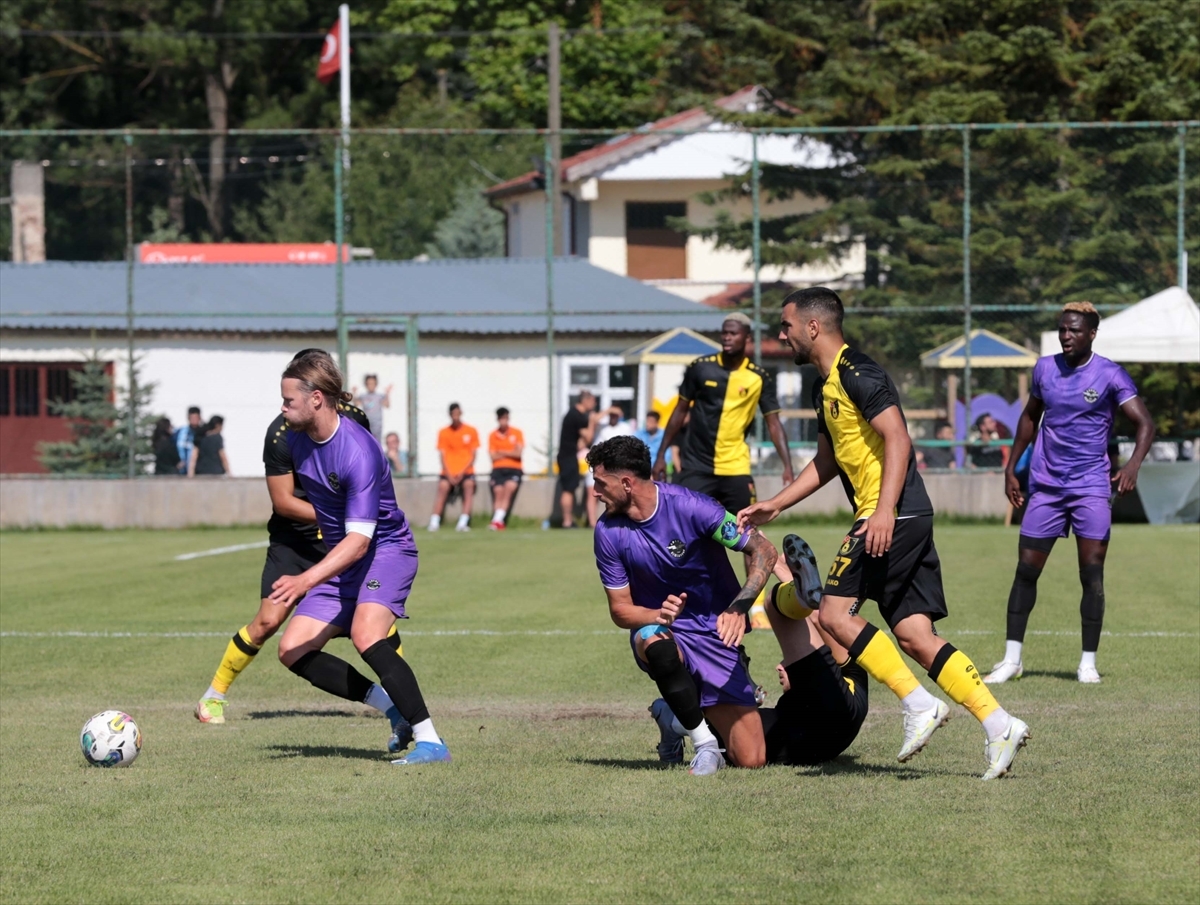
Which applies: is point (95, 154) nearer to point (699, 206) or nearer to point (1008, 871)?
point (699, 206)

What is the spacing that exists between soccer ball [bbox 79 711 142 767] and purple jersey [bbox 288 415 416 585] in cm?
115

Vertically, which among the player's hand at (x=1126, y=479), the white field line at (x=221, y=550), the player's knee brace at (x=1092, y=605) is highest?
the player's hand at (x=1126, y=479)

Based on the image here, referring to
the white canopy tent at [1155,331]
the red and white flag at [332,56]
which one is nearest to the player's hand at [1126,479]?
the white canopy tent at [1155,331]

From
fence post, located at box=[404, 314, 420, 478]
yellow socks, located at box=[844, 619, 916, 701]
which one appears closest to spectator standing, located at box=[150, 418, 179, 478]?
fence post, located at box=[404, 314, 420, 478]

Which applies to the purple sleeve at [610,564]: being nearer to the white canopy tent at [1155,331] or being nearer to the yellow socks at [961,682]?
the yellow socks at [961,682]

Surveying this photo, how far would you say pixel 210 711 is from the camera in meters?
9.17

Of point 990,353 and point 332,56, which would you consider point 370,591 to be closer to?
point 990,353

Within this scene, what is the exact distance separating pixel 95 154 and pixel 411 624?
36018mm

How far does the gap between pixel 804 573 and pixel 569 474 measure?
17.6 meters

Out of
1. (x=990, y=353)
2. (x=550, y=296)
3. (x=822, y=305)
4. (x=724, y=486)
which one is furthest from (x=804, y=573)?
(x=550, y=296)

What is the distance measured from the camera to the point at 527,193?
42656mm

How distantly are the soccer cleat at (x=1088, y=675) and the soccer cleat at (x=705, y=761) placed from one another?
3444mm

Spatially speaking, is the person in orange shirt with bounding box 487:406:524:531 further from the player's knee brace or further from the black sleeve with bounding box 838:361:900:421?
the black sleeve with bounding box 838:361:900:421

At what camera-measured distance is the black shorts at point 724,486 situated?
13.5 meters
